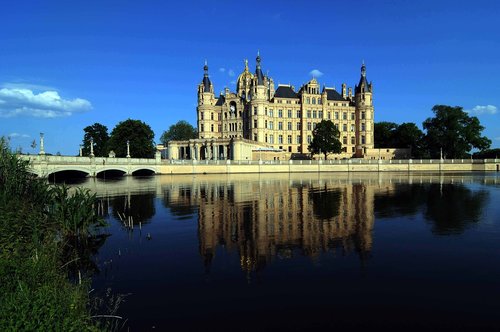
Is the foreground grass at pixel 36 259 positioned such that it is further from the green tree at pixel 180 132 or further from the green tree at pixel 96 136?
the green tree at pixel 180 132

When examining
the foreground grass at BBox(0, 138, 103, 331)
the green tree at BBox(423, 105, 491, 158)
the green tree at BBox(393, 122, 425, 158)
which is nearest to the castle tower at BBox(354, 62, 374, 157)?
the green tree at BBox(393, 122, 425, 158)

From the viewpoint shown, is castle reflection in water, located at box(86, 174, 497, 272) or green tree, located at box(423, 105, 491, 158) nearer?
castle reflection in water, located at box(86, 174, 497, 272)

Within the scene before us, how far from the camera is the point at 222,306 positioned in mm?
10062

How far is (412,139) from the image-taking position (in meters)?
113

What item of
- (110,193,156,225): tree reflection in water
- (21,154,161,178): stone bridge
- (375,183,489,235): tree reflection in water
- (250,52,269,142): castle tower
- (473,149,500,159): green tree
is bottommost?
(375,183,489,235): tree reflection in water

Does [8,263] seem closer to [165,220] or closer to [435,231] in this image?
[165,220]

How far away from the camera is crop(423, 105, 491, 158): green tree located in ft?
323

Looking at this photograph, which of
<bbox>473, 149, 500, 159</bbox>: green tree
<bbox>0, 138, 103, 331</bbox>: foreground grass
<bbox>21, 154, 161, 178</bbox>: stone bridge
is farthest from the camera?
<bbox>473, 149, 500, 159</bbox>: green tree

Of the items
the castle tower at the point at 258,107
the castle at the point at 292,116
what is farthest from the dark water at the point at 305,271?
the castle at the point at 292,116

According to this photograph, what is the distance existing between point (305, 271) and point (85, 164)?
58276mm

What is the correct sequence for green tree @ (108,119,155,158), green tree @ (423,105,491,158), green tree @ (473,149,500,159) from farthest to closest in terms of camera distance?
green tree @ (473,149,500,159) < green tree @ (423,105,491,158) < green tree @ (108,119,155,158)

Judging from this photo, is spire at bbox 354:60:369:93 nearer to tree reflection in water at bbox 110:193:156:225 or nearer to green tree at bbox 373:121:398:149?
green tree at bbox 373:121:398:149

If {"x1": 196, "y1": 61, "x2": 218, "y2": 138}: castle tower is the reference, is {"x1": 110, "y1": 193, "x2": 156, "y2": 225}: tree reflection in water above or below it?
below

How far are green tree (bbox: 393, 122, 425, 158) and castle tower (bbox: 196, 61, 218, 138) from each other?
5903cm
